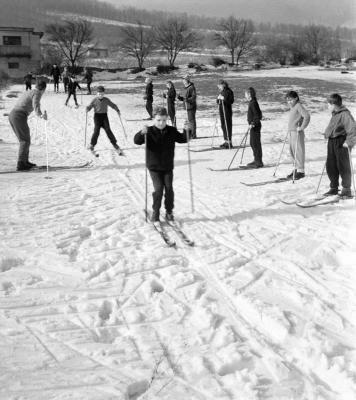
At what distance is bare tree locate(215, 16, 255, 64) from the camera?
297ft

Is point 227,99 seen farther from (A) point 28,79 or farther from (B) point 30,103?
(A) point 28,79

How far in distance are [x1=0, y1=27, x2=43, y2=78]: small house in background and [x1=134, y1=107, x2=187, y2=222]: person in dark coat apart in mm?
61688

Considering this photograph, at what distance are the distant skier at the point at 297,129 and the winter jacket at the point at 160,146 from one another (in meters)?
3.42

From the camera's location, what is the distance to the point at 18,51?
206ft

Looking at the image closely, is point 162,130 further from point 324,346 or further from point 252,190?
point 324,346

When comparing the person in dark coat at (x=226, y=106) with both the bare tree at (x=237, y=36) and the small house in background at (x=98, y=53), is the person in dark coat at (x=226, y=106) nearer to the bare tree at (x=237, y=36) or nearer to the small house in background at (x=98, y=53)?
the bare tree at (x=237, y=36)

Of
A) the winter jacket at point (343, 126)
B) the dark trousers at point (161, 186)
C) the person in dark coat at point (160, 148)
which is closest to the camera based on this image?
the person in dark coat at point (160, 148)

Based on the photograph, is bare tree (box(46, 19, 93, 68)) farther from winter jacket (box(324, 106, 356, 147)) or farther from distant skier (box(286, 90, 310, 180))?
winter jacket (box(324, 106, 356, 147))

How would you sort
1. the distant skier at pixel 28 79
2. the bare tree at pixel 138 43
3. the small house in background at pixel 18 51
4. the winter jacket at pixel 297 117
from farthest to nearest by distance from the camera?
the bare tree at pixel 138 43, the small house in background at pixel 18 51, the distant skier at pixel 28 79, the winter jacket at pixel 297 117

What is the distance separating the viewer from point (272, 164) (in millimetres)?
10844

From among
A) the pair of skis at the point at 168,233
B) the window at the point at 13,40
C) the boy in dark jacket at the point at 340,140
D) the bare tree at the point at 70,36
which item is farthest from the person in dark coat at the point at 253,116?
the bare tree at the point at 70,36

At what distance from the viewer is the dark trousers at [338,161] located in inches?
297

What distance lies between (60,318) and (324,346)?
243 cm

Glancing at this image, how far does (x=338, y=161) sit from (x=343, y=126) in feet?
2.00
